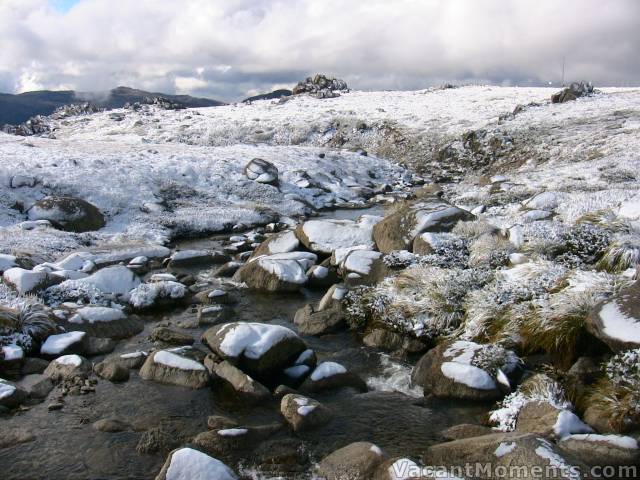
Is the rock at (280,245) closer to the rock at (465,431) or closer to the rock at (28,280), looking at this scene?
the rock at (28,280)

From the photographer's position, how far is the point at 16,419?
25.6 ft

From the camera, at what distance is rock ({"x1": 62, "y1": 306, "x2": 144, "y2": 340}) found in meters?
11.2

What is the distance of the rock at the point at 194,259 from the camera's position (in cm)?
1673

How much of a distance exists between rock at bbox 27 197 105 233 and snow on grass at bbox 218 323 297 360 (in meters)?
13.6

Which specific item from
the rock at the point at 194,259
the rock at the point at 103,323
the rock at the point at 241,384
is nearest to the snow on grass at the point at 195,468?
the rock at the point at 241,384

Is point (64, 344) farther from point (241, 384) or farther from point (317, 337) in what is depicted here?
point (317, 337)

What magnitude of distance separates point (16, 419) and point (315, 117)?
5302cm

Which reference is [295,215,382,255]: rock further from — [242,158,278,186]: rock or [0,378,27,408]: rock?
[242,158,278,186]: rock

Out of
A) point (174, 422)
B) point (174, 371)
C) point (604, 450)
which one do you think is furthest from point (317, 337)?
point (604, 450)

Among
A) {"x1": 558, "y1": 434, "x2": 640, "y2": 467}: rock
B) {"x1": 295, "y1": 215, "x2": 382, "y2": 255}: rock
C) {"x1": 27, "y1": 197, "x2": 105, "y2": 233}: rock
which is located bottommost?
{"x1": 558, "y1": 434, "x2": 640, "y2": 467}: rock

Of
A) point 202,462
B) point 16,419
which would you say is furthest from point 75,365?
point 202,462

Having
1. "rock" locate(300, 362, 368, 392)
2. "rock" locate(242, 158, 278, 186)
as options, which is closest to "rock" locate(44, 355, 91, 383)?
"rock" locate(300, 362, 368, 392)

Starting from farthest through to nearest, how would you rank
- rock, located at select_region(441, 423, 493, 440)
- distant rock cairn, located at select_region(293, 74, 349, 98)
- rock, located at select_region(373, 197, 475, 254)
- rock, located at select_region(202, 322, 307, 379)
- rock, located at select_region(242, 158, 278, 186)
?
distant rock cairn, located at select_region(293, 74, 349, 98)
rock, located at select_region(242, 158, 278, 186)
rock, located at select_region(373, 197, 475, 254)
rock, located at select_region(202, 322, 307, 379)
rock, located at select_region(441, 423, 493, 440)

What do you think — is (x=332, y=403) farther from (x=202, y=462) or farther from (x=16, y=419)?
(x=16, y=419)
